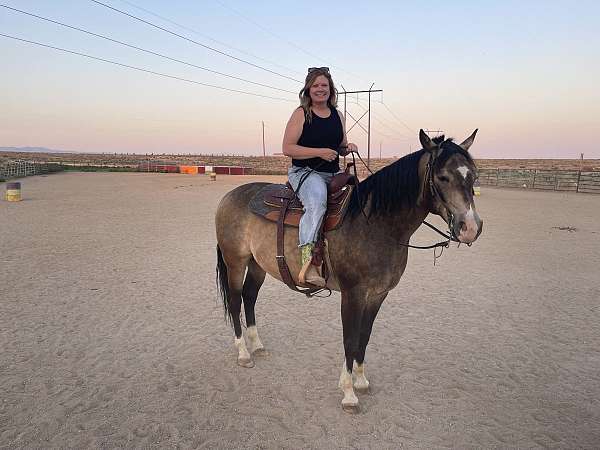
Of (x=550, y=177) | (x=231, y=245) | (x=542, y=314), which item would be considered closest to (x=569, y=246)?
(x=542, y=314)

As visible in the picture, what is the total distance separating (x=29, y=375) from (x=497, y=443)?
14.4 ft

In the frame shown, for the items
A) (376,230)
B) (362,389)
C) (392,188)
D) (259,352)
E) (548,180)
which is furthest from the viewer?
(548,180)

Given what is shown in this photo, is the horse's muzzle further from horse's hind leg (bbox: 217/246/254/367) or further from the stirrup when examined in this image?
horse's hind leg (bbox: 217/246/254/367)

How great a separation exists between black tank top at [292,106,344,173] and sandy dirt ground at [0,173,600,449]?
7.20 ft

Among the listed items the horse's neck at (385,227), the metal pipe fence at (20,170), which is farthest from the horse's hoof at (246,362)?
the metal pipe fence at (20,170)

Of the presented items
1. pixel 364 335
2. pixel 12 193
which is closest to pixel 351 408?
pixel 364 335

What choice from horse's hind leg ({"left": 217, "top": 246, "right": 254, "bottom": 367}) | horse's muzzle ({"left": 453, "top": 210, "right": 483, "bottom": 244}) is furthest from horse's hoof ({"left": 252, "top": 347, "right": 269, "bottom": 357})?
horse's muzzle ({"left": 453, "top": 210, "right": 483, "bottom": 244})

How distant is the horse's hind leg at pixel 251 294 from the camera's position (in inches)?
182

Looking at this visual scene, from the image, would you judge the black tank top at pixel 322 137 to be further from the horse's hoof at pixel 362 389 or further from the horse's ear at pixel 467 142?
the horse's hoof at pixel 362 389

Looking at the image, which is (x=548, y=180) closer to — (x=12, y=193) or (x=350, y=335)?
(x=350, y=335)

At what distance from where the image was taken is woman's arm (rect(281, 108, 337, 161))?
11.3 feet

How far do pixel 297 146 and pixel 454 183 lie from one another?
54.7 inches

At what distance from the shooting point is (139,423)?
3.31 meters

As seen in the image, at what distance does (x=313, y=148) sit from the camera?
347 centimetres
